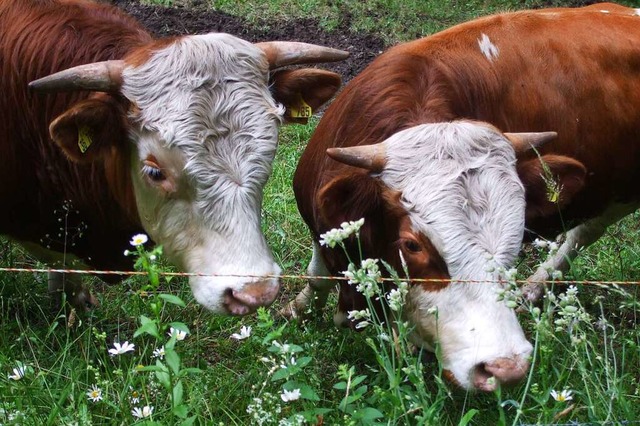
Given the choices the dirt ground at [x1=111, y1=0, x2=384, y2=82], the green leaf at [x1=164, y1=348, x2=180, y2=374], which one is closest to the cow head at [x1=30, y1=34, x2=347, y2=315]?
the green leaf at [x1=164, y1=348, x2=180, y2=374]

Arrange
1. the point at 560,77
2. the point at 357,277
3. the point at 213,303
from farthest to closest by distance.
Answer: the point at 560,77
the point at 213,303
the point at 357,277

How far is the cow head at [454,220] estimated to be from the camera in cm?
327

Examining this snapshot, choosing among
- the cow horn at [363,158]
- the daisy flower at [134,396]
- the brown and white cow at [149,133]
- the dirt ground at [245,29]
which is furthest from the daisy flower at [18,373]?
the dirt ground at [245,29]

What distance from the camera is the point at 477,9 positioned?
11047 millimetres

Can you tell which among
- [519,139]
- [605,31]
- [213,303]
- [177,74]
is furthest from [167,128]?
[605,31]

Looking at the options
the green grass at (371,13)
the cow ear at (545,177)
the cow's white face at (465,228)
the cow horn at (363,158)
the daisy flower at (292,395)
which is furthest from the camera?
the green grass at (371,13)

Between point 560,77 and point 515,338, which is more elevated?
point 560,77

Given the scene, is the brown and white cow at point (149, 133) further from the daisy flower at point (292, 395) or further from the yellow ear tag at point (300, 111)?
the daisy flower at point (292, 395)

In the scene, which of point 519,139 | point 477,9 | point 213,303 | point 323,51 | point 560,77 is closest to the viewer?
point 213,303

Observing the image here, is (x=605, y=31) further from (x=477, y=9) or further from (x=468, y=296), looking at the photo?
(x=477, y=9)

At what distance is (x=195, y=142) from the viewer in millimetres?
3572

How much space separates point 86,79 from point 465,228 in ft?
5.85

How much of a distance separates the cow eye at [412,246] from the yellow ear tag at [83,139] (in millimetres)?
1516

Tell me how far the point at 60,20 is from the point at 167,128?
116 cm
